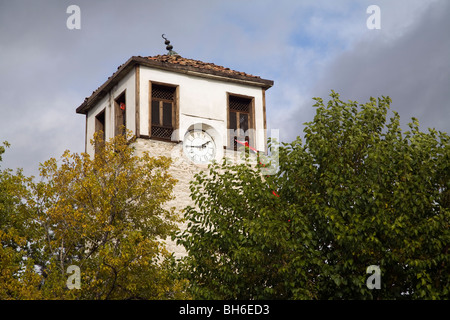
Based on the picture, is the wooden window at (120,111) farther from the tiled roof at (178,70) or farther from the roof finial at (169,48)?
the roof finial at (169,48)

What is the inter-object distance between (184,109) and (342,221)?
1645cm

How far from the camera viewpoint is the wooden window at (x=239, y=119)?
32.9 meters

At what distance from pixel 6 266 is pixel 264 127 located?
15.8 meters

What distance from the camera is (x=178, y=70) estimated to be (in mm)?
31859

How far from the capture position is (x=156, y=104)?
103 feet

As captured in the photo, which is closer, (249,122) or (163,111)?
(163,111)

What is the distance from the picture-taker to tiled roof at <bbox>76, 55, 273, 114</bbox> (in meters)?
31.2

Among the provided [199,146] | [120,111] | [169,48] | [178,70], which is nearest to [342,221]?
[199,146]

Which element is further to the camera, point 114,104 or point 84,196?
point 114,104

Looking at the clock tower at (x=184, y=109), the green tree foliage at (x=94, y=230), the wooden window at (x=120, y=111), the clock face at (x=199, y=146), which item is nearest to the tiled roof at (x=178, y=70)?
the clock tower at (x=184, y=109)

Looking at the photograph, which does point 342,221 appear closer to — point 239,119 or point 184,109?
point 184,109
